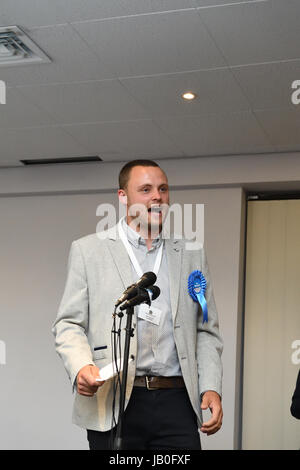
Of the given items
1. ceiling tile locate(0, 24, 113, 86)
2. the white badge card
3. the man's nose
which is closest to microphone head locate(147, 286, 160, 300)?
the white badge card

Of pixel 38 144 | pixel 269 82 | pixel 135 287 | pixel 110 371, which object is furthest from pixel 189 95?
pixel 110 371

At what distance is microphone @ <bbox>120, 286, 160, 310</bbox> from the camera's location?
6.41 feet

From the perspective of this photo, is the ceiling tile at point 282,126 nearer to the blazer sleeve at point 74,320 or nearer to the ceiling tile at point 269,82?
the ceiling tile at point 269,82

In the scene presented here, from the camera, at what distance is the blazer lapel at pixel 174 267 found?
7.54 ft

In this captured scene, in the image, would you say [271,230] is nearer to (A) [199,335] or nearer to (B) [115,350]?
(A) [199,335]

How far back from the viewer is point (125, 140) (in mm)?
5457

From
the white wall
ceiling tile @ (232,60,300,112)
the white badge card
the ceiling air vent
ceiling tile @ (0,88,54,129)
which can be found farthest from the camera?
the white wall

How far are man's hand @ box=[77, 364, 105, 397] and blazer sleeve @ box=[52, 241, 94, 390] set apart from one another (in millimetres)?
53

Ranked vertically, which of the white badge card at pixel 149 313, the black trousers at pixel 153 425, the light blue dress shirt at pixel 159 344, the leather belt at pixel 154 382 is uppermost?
the white badge card at pixel 149 313

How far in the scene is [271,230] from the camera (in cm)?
596

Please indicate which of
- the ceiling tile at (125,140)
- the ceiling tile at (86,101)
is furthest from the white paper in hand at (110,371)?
the ceiling tile at (125,140)

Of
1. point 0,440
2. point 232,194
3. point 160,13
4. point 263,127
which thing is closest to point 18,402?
point 0,440

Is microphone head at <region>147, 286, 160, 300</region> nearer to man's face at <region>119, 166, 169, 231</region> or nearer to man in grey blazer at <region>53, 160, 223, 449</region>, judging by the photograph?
man in grey blazer at <region>53, 160, 223, 449</region>
